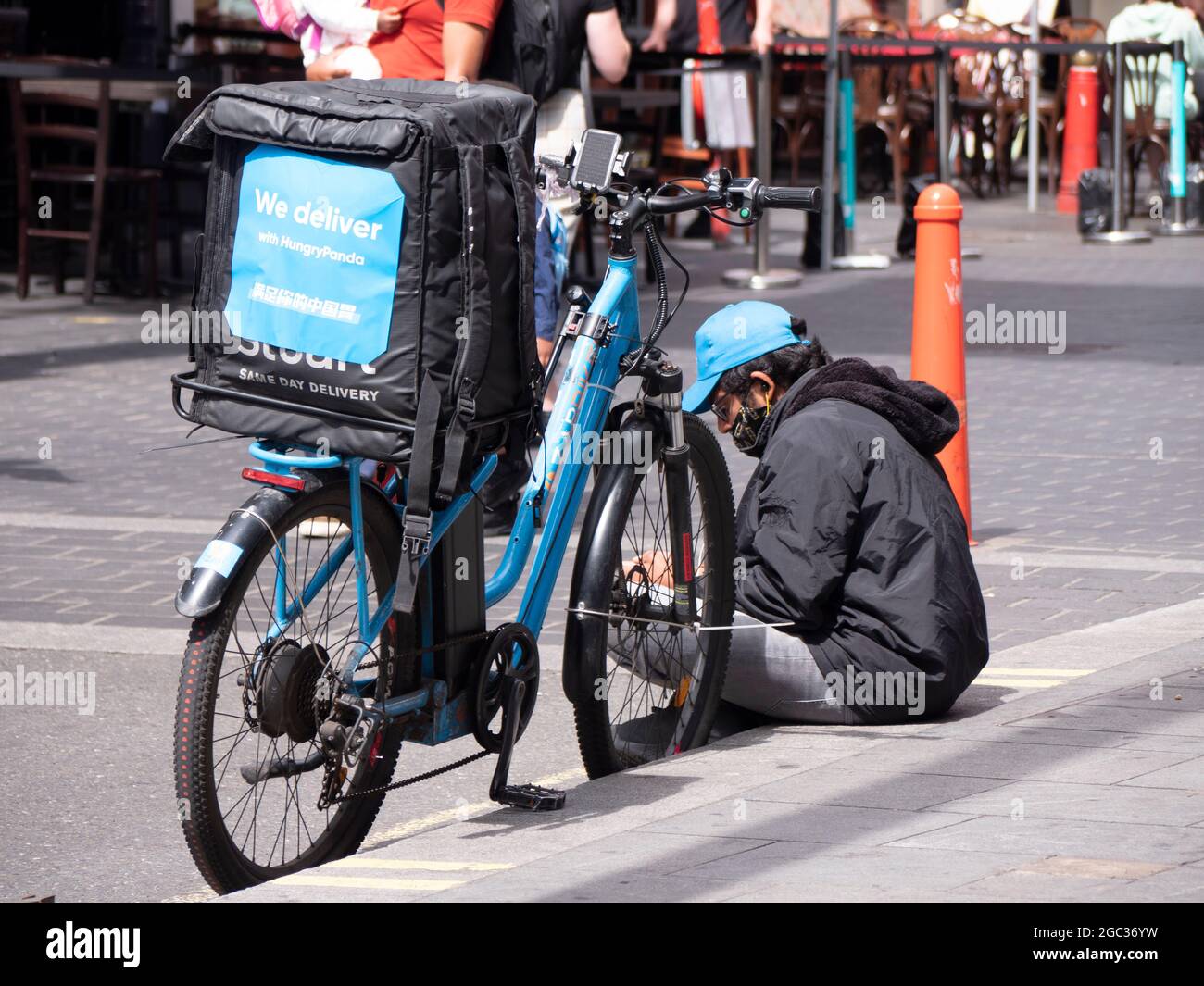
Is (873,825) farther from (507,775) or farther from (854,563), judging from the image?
(854,563)

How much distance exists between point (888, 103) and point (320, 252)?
16.7 m

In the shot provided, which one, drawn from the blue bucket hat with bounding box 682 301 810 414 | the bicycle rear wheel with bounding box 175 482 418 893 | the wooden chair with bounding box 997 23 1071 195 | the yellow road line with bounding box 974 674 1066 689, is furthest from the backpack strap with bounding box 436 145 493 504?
the wooden chair with bounding box 997 23 1071 195

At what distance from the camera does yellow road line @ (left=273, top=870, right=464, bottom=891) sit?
12.3 ft

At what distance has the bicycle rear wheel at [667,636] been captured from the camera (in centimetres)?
491

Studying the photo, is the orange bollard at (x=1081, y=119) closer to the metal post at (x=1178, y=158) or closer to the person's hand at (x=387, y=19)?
the metal post at (x=1178, y=158)

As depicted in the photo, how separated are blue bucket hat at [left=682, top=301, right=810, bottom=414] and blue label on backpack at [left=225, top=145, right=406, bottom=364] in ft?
4.49

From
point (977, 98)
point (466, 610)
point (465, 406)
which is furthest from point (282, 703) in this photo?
point (977, 98)

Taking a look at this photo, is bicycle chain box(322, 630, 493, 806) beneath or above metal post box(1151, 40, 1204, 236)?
beneath

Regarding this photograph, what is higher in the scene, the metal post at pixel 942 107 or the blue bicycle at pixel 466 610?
the metal post at pixel 942 107

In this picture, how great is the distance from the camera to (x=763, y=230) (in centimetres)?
1403

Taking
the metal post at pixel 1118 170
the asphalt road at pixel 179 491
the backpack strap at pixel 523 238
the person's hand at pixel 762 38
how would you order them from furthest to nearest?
the metal post at pixel 1118 170, the person's hand at pixel 762 38, the asphalt road at pixel 179 491, the backpack strap at pixel 523 238

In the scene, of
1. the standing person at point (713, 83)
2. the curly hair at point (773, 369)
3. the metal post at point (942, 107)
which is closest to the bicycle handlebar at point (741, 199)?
the curly hair at point (773, 369)

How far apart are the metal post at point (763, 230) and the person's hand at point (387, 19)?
19.3ft

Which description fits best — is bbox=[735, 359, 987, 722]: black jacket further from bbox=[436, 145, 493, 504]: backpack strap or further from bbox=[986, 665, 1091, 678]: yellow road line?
bbox=[436, 145, 493, 504]: backpack strap
